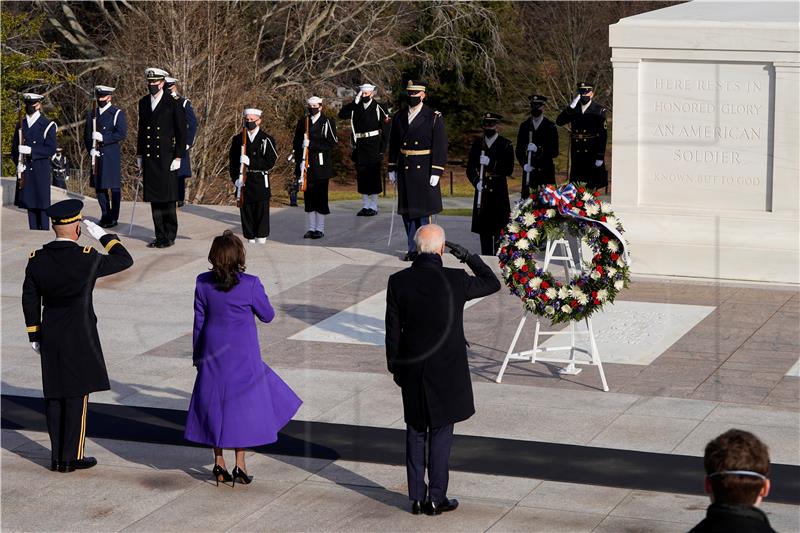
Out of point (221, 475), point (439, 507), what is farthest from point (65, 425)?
point (439, 507)

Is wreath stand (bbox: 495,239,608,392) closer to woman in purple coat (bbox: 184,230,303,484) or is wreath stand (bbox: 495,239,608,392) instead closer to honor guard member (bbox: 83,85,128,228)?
woman in purple coat (bbox: 184,230,303,484)

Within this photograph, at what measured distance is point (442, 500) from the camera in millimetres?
6934

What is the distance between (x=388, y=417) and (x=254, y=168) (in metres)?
6.38

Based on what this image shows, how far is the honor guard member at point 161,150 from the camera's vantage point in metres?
14.6

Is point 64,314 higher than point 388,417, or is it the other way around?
point 64,314

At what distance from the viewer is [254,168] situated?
1462 cm

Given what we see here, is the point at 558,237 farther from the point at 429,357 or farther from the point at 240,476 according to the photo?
the point at 240,476

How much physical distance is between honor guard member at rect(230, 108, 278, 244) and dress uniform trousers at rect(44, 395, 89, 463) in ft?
22.9

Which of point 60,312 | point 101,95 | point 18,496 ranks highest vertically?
point 101,95

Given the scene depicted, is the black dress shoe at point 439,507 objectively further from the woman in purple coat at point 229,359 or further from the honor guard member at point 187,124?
the honor guard member at point 187,124

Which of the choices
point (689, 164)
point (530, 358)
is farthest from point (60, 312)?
point (689, 164)

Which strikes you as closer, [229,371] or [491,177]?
[229,371]

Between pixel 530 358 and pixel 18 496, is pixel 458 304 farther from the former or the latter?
pixel 530 358

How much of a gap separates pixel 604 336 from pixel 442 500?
4.14 metres
